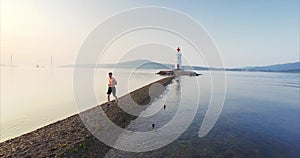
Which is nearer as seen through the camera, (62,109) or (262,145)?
(262,145)

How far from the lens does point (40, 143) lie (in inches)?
336

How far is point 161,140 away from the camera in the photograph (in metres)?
11.4

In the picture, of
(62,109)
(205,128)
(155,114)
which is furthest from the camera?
(62,109)

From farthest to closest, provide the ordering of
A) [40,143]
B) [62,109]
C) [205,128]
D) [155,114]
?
[62,109]
[155,114]
[205,128]
[40,143]

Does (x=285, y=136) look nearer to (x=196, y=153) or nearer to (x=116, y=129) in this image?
(x=196, y=153)

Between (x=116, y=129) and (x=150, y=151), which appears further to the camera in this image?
(x=116, y=129)

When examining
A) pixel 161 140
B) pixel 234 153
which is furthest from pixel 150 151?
pixel 234 153

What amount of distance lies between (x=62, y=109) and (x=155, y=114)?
995 cm

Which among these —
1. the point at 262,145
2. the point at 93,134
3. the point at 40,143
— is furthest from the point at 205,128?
the point at 40,143

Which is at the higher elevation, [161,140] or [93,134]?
[93,134]

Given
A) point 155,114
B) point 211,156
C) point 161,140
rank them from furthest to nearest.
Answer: point 155,114 → point 161,140 → point 211,156

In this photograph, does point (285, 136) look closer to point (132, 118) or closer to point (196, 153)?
point (196, 153)

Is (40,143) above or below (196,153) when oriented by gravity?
above

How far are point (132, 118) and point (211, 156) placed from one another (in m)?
7.32
